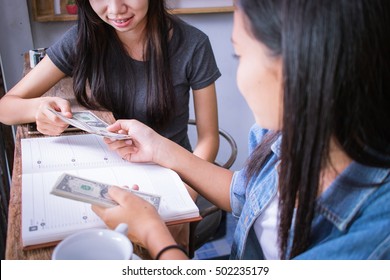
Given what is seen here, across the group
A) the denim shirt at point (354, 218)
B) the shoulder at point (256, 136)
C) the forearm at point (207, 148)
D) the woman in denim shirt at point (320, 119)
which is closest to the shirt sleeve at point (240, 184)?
the shoulder at point (256, 136)

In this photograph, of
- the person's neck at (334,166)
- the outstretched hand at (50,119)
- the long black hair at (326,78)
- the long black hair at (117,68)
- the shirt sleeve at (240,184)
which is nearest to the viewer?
the long black hair at (326,78)

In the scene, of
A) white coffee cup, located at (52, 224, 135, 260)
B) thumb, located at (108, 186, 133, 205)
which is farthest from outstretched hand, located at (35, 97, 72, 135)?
white coffee cup, located at (52, 224, 135, 260)

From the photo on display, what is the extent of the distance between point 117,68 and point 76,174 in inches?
23.4

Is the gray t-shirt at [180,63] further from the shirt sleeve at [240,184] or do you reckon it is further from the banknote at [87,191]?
the banknote at [87,191]

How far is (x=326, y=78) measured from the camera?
0.47m

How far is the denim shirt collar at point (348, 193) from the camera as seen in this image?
0.55m

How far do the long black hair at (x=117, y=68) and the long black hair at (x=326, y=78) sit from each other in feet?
2.36

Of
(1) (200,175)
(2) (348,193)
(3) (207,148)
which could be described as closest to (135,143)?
(1) (200,175)

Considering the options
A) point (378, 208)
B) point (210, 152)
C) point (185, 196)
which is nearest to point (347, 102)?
point (378, 208)

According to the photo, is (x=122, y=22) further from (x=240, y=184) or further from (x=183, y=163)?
(x=240, y=184)

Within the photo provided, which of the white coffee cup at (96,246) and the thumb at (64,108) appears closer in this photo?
the white coffee cup at (96,246)

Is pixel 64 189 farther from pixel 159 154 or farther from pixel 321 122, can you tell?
pixel 321 122

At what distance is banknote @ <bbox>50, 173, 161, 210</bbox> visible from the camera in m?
0.66
